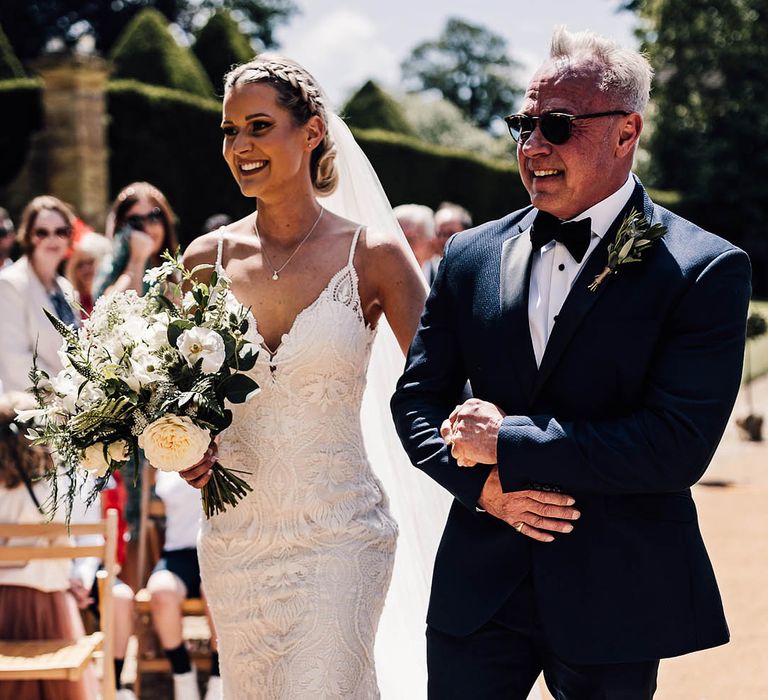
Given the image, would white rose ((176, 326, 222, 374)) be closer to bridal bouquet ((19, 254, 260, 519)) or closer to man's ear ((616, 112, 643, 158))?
bridal bouquet ((19, 254, 260, 519))

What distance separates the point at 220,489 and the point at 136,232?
11.1 ft

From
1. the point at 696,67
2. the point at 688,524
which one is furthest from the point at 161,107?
the point at 696,67

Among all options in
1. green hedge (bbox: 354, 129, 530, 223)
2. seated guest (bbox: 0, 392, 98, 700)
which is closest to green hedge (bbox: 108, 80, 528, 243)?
green hedge (bbox: 354, 129, 530, 223)

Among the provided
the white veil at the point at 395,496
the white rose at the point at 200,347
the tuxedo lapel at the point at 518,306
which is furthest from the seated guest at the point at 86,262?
the tuxedo lapel at the point at 518,306

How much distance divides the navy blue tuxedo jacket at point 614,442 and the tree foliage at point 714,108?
34.8 metres

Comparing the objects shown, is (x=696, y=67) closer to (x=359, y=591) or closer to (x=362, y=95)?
(x=362, y=95)

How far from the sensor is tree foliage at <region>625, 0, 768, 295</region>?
35.8 meters

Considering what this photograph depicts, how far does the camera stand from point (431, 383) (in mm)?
2846

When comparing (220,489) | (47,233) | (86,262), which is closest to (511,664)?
(220,489)

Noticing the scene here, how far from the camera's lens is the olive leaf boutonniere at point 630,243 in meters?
2.55

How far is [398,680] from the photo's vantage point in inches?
154

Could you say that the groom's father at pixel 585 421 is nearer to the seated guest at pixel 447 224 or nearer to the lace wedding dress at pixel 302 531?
the lace wedding dress at pixel 302 531

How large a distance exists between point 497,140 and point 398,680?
55.4m

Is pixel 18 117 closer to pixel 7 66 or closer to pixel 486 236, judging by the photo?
pixel 7 66
